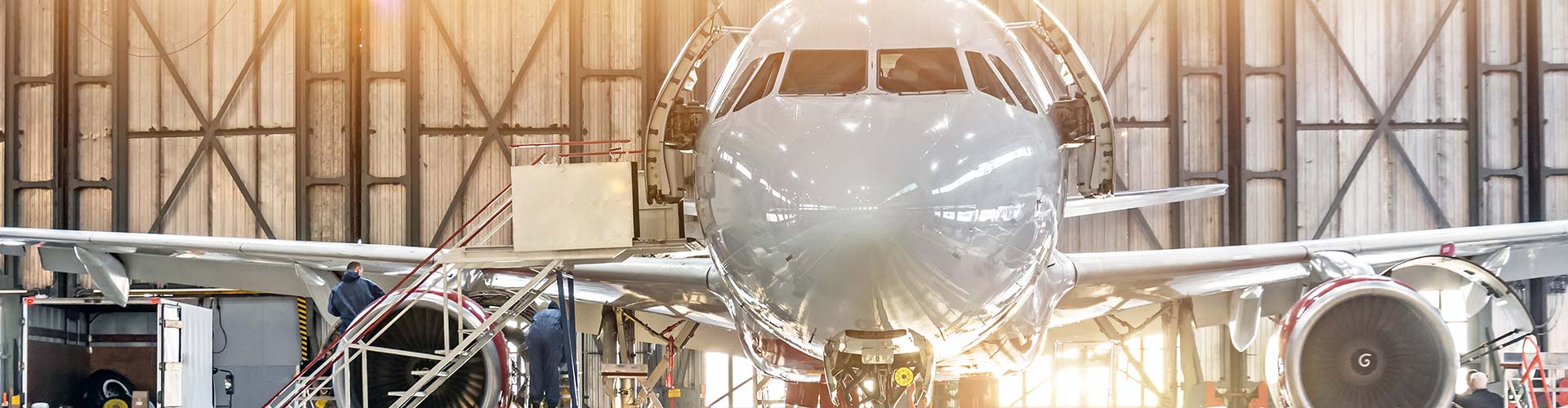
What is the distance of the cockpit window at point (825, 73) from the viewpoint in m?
6.11

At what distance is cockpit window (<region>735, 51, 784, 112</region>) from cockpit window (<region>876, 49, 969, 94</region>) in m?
0.52

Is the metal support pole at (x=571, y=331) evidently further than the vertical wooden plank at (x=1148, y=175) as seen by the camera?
No

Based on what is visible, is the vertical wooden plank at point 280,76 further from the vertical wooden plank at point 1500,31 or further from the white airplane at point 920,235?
the vertical wooden plank at point 1500,31

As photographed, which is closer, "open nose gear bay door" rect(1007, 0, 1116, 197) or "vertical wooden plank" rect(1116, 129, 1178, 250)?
"open nose gear bay door" rect(1007, 0, 1116, 197)

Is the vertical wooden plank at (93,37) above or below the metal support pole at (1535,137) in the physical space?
above

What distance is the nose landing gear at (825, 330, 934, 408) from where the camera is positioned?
5.89m

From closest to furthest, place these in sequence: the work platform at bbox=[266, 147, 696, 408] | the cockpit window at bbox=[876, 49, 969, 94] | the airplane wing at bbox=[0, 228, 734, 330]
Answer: the cockpit window at bbox=[876, 49, 969, 94], the work platform at bbox=[266, 147, 696, 408], the airplane wing at bbox=[0, 228, 734, 330]

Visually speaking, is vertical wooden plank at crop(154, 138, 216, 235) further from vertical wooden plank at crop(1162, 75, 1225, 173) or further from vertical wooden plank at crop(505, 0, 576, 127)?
vertical wooden plank at crop(1162, 75, 1225, 173)

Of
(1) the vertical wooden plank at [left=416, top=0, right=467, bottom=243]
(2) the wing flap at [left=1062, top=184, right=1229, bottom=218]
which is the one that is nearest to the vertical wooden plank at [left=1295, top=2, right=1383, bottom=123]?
(2) the wing flap at [left=1062, top=184, right=1229, bottom=218]

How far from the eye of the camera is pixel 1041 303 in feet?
27.5

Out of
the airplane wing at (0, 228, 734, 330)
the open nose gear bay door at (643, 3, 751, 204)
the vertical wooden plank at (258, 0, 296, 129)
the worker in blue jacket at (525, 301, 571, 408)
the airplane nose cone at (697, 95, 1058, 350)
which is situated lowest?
the worker in blue jacket at (525, 301, 571, 408)

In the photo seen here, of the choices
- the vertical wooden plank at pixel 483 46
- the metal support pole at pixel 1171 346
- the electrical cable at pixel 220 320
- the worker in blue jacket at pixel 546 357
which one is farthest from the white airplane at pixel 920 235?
the electrical cable at pixel 220 320

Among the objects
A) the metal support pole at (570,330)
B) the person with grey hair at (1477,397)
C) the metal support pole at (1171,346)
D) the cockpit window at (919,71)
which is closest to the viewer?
the cockpit window at (919,71)

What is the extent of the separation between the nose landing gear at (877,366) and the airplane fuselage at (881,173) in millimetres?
115
